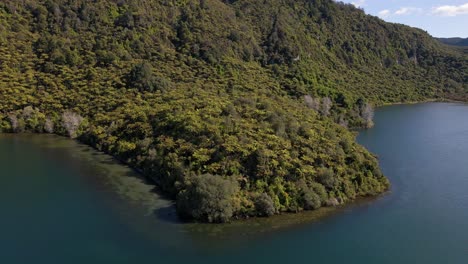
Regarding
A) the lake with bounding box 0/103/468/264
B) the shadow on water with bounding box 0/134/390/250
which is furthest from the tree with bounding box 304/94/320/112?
the shadow on water with bounding box 0/134/390/250

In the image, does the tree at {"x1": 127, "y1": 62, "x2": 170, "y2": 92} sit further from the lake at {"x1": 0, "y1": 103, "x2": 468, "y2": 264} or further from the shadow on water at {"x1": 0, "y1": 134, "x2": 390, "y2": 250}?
the shadow on water at {"x1": 0, "y1": 134, "x2": 390, "y2": 250}

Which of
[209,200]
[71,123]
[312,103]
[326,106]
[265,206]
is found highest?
[312,103]

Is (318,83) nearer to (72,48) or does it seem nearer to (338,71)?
(338,71)

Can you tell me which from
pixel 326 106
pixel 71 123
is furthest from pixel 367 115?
pixel 71 123

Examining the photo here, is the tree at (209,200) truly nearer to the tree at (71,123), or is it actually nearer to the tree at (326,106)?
the tree at (71,123)

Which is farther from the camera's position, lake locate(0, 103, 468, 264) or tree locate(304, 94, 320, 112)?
tree locate(304, 94, 320, 112)

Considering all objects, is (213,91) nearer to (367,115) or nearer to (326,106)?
(326,106)

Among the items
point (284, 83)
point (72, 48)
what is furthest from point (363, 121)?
point (72, 48)

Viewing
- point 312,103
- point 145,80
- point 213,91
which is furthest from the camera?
point 312,103
